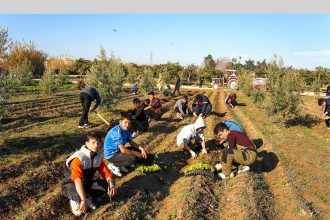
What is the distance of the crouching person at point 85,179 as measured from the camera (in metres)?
5.58

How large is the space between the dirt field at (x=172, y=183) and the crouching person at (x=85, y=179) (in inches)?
10.6

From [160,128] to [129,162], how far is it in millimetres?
5761

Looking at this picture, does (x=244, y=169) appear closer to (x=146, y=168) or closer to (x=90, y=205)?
(x=146, y=168)

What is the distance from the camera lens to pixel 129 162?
7.64 m

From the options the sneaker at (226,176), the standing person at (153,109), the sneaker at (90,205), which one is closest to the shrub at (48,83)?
the standing person at (153,109)

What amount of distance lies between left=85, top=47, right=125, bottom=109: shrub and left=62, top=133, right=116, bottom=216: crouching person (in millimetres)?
9123

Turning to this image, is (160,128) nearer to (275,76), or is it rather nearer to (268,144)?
(268,144)

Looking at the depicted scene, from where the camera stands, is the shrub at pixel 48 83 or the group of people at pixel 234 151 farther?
the shrub at pixel 48 83

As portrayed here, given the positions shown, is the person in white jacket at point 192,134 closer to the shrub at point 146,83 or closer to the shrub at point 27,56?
the shrub at point 146,83

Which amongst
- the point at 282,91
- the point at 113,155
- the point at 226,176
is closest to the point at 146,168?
the point at 113,155

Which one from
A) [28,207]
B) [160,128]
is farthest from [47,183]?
[160,128]

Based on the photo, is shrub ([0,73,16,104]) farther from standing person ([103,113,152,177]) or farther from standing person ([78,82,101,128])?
standing person ([103,113,152,177])

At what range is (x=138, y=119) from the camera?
11805mm

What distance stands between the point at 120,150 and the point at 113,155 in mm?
214
